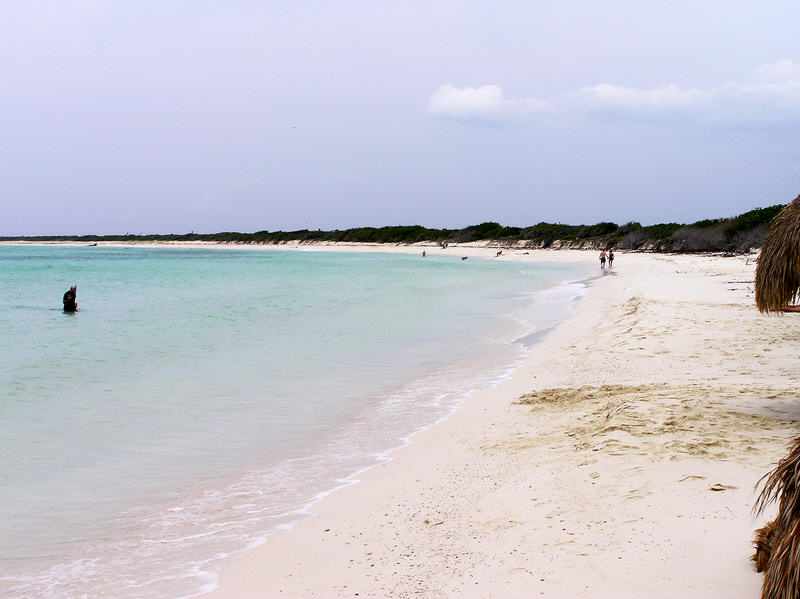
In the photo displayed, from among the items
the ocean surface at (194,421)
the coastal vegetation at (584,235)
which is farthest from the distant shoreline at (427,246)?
the ocean surface at (194,421)

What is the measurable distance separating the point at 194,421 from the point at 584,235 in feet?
225

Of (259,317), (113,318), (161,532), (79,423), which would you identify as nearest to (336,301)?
(259,317)

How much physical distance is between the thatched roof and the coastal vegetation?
24.8 m

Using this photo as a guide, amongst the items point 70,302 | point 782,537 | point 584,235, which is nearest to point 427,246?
point 584,235

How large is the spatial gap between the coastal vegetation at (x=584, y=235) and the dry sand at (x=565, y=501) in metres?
25.1

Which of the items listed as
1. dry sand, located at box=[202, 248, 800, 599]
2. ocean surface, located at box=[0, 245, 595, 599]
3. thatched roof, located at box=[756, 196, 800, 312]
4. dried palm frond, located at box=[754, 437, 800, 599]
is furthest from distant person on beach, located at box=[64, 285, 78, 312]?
dried palm frond, located at box=[754, 437, 800, 599]

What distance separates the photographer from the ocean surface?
4180mm

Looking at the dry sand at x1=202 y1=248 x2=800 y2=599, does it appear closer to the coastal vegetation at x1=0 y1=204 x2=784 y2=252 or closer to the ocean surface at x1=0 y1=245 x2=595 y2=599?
the ocean surface at x1=0 y1=245 x2=595 y2=599

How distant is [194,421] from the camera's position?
7.30 metres

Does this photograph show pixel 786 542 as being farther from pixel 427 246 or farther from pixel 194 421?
pixel 427 246

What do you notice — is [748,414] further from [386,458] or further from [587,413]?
[386,458]

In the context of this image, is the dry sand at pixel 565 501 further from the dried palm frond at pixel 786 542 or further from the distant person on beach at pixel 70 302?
the distant person on beach at pixel 70 302

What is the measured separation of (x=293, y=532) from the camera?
13.8 feet

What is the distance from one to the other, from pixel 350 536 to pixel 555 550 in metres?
1.23
